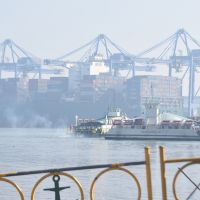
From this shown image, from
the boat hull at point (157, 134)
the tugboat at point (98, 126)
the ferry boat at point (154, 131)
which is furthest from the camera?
the tugboat at point (98, 126)

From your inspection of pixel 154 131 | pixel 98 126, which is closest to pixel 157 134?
pixel 154 131

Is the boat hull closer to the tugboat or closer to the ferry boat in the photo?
the ferry boat

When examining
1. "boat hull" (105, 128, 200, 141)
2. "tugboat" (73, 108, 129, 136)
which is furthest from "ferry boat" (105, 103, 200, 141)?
"tugboat" (73, 108, 129, 136)

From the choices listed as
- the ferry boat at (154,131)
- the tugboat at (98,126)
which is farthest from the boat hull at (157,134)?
the tugboat at (98,126)

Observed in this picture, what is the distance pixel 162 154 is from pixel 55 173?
1.18 metres

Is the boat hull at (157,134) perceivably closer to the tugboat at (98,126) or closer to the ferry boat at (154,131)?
the ferry boat at (154,131)

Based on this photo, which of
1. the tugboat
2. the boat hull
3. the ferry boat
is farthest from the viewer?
the tugboat

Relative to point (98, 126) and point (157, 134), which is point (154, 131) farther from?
point (98, 126)

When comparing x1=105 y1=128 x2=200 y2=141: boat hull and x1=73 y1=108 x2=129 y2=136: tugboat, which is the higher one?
x1=73 y1=108 x2=129 y2=136: tugboat

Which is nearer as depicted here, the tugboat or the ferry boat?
the ferry boat

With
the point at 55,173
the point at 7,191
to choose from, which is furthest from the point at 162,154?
the point at 7,191

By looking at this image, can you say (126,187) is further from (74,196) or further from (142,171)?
(142,171)

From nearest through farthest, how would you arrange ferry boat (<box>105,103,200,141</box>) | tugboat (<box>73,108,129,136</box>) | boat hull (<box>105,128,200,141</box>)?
boat hull (<box>105,128,200,141</box>)
ferry boat (<box>105,103,200,141</box>)
tugboat (<box>73,108,129,136</box>)

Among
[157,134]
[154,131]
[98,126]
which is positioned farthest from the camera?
[98,126]
